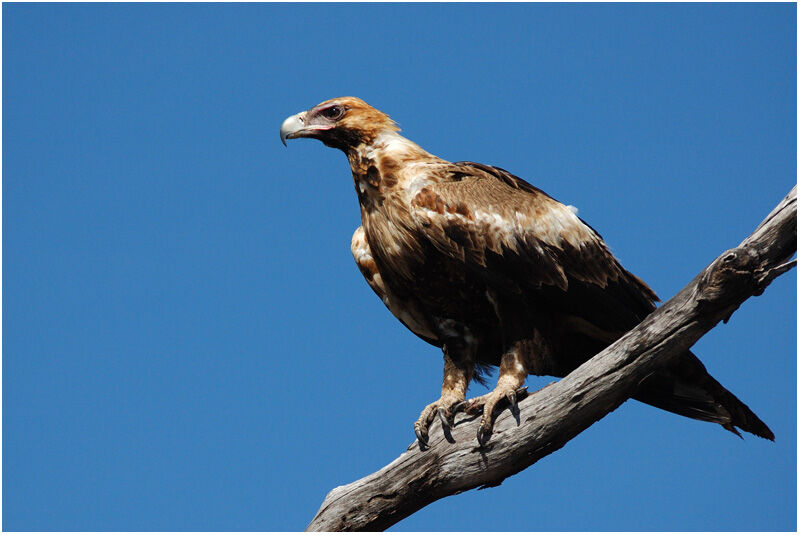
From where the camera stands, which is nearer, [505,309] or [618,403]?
[618,403]

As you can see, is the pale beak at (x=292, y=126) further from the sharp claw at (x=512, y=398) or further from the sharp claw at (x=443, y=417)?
the sharp claw at (x=512, y=398)

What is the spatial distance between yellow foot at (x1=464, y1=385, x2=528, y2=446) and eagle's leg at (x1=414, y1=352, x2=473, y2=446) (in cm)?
11

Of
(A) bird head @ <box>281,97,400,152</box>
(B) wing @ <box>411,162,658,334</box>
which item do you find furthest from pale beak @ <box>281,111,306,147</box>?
(B) wing @ <box>411,162,658,334</box>

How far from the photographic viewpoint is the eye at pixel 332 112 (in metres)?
7.27

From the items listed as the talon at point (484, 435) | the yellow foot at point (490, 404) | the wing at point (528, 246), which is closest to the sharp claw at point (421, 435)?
the yellow foot at point (490, 404)

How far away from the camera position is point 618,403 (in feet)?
19.8

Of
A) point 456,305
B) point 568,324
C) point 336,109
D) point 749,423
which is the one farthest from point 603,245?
point 336,109

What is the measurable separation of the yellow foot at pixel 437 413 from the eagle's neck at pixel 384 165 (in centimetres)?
147

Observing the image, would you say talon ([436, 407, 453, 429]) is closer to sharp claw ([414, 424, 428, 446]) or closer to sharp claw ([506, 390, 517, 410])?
sharp claw ([414, 424, 428, 446])

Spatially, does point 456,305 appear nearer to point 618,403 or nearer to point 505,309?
point 505,309

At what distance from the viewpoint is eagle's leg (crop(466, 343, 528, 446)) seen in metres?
6.27

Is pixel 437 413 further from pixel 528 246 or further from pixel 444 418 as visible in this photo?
pixel 528 246

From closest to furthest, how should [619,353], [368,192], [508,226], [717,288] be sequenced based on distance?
[717,288] → [619,353] → [508,226] → [368,192]

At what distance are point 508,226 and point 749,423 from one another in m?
2.17
